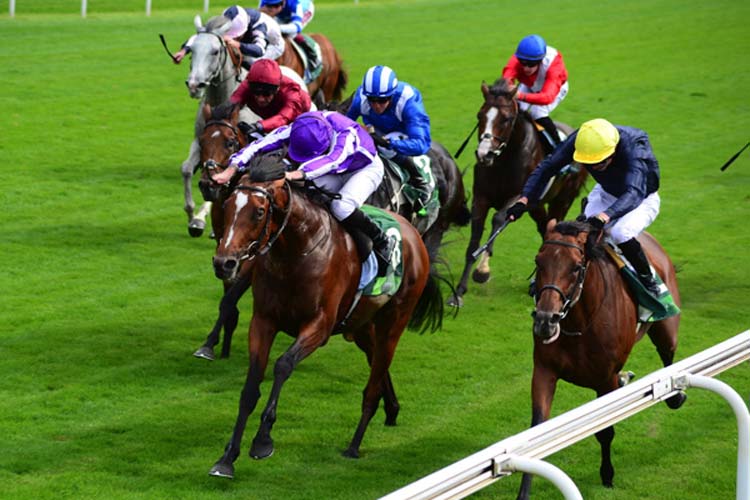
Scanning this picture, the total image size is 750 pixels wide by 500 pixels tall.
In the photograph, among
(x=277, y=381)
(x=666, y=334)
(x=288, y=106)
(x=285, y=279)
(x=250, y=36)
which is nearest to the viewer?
(x=277, y=381)

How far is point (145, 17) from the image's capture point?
22297 millimetres

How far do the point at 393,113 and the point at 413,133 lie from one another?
0.21m

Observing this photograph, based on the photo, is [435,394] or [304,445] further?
[435,394]

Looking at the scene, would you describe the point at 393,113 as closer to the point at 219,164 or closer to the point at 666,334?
the point at 219,164

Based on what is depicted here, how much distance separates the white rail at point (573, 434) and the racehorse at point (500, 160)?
16.2ft

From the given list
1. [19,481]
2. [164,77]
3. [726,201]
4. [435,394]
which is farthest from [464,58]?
[19,481]

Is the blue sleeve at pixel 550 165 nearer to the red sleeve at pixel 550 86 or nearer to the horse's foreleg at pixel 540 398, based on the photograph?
the horse's foreleg at pixel 540 398

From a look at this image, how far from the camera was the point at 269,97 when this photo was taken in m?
8.20

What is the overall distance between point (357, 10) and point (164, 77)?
7962 millimetres

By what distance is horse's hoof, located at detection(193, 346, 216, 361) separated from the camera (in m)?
8.25

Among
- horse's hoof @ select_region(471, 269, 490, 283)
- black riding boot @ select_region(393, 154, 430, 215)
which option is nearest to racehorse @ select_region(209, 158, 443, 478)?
black riding boot @ select_region(393, 154, 430, 215)

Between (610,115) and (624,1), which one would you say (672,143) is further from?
(624,1)

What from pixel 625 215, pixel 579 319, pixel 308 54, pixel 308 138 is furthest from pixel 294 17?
pixel 579 319

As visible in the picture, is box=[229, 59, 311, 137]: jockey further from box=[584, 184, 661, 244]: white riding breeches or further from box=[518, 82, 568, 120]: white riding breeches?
box=[518, 82, 568, 120]: white riding breeches
